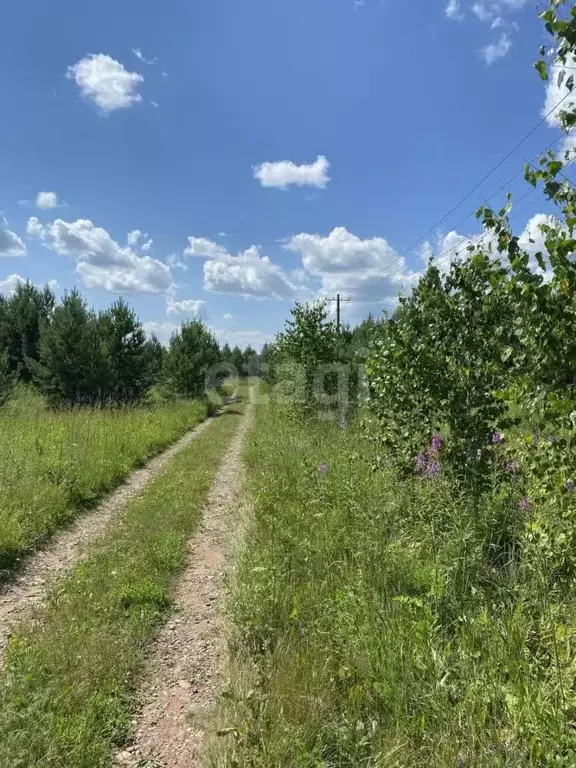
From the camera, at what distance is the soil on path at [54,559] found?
4312 millimetres

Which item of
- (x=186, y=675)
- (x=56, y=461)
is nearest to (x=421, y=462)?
(x=186, y=675)

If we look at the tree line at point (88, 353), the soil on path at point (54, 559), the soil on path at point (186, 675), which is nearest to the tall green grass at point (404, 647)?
the soil on path at point (186, 675)

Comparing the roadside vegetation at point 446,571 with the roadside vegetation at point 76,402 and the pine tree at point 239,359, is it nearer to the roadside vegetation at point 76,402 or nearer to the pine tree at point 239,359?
the roadside vegetation at point 76,402

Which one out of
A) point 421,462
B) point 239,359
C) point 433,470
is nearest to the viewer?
point 433,470

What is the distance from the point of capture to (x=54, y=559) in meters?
5.49

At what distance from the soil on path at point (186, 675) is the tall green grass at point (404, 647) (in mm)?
230

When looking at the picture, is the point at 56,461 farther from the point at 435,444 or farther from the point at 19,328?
the point at 19,328

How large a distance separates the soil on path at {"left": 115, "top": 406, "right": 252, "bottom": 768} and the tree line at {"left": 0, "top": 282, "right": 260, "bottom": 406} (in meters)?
18.9

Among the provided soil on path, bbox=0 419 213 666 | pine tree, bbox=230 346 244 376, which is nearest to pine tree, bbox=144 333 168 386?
soil on path, bbox=0 419 213 666

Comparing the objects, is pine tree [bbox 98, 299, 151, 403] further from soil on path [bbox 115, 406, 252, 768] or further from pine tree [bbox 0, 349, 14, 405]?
soil on path [bbox 115, 406, 252, 768]

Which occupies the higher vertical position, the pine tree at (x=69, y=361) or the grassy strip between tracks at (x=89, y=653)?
the pine tree at (x=69, y=361)

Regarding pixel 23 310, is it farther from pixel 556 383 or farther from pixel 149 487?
pixel 556 383

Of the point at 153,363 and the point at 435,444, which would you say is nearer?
the point at 435,444

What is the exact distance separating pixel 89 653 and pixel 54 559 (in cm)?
247
